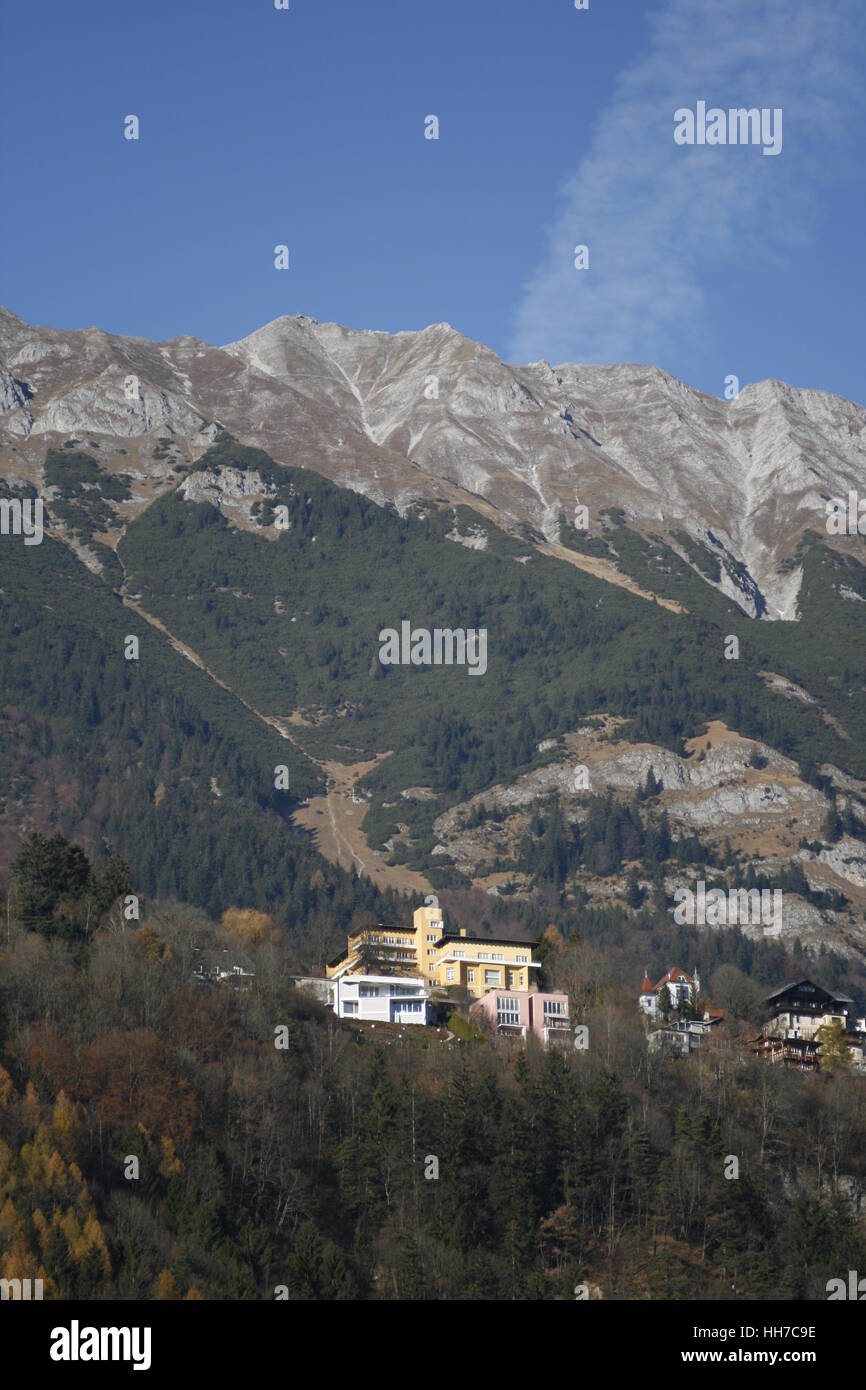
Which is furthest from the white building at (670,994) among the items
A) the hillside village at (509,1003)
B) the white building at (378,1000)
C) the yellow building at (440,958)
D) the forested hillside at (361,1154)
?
the forested hillside at (361,1154)

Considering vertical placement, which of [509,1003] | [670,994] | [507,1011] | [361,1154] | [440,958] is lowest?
[361,1154]

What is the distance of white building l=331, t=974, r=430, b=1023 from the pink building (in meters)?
3.82

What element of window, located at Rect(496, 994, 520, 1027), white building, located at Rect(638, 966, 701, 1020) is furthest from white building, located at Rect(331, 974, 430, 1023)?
white building, located at Rect(638, 966, 701, 1020)

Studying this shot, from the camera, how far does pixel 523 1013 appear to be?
5039 inches

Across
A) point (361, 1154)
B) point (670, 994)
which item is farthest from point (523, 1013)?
point (361, 1154)

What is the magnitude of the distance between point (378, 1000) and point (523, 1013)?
32.7ft

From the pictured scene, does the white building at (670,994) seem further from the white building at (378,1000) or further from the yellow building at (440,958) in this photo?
the white building at (378,1000)

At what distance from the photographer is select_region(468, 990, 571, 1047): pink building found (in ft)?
411

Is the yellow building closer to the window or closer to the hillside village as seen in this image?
the hillside village

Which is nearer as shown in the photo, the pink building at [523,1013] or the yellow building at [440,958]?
the pink building at [523,1013]

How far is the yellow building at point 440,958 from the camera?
13775 cm

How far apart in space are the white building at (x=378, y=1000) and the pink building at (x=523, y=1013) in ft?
12.5

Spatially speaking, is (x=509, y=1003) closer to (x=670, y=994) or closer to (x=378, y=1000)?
(x=378, y=1000)

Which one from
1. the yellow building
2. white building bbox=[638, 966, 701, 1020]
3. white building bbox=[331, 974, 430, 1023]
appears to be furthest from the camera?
the yellow building
